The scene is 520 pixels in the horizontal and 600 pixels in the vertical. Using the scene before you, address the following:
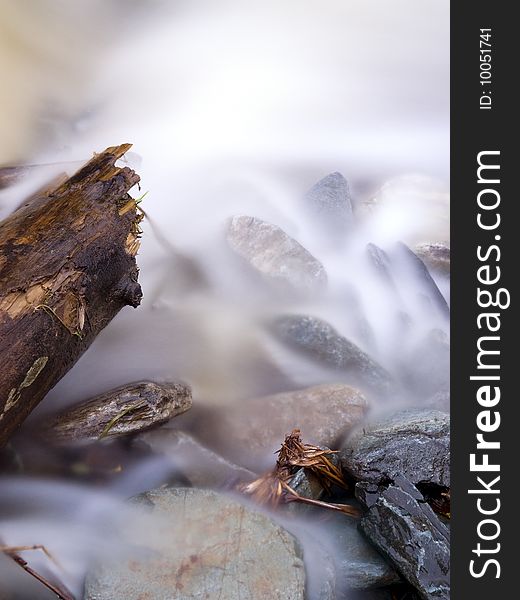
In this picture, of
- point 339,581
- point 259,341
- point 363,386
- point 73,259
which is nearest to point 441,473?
point 339,581

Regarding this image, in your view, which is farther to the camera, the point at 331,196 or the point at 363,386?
the point at 331,196

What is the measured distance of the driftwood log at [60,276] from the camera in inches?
86.2

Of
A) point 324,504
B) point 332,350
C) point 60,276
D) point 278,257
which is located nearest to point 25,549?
point 60,276

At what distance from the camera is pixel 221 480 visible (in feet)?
8.91

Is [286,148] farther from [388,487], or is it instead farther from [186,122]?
[388,487]

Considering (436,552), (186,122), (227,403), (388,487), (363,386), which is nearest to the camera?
(436,552)

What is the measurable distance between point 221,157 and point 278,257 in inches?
62.8

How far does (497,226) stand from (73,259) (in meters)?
1.83

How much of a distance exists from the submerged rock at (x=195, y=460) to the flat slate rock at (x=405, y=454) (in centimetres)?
50

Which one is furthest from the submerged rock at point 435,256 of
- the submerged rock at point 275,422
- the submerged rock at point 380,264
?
the submerged rock at point 275,422

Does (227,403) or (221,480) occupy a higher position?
(227,403)

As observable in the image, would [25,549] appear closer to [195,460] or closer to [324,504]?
[195,460]

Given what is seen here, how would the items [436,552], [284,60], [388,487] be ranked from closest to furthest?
[436,552] < [388,487] < [284,60]

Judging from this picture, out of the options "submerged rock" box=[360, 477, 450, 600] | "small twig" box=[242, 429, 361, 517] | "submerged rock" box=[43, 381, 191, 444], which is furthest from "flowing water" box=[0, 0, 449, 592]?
"submerged rock" box=[360, 477, 450, 600]
